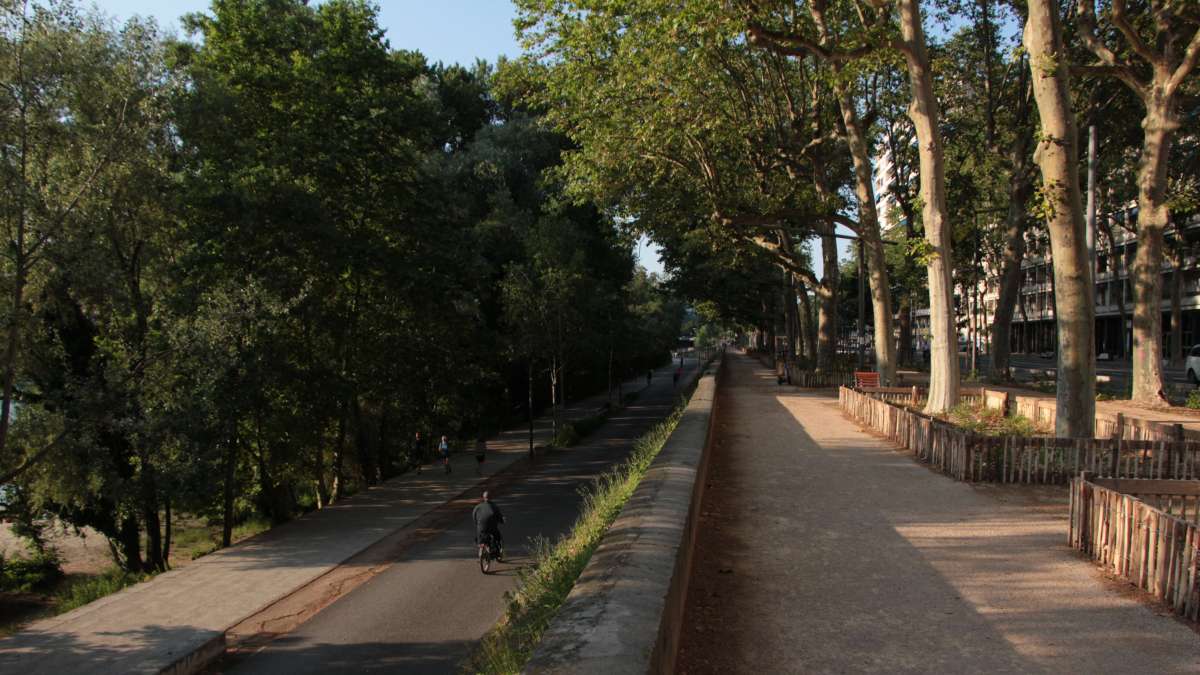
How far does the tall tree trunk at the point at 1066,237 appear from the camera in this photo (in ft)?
38.3

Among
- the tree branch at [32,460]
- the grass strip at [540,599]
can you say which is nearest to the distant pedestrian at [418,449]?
the tree branch at [32,460]

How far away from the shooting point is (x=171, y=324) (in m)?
16.8

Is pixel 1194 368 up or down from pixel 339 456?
up

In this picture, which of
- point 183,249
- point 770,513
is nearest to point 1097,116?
point 770,513

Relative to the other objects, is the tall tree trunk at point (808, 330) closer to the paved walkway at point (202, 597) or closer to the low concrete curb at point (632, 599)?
the paved walkway at point (202, 597)

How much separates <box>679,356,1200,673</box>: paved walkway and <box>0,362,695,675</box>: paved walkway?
802 cm

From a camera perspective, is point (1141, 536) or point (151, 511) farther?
point (151, 511)

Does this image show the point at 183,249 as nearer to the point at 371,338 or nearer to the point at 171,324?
the point at 171,324

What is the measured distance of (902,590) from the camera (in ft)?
20.1

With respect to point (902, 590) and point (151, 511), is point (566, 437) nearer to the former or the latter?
point (151, 511)

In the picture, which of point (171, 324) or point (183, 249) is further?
point (183, 249)

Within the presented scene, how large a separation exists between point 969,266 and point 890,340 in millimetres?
27747

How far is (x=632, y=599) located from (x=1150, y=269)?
2109 centimetres

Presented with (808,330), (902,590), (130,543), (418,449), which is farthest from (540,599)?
(808,330)
